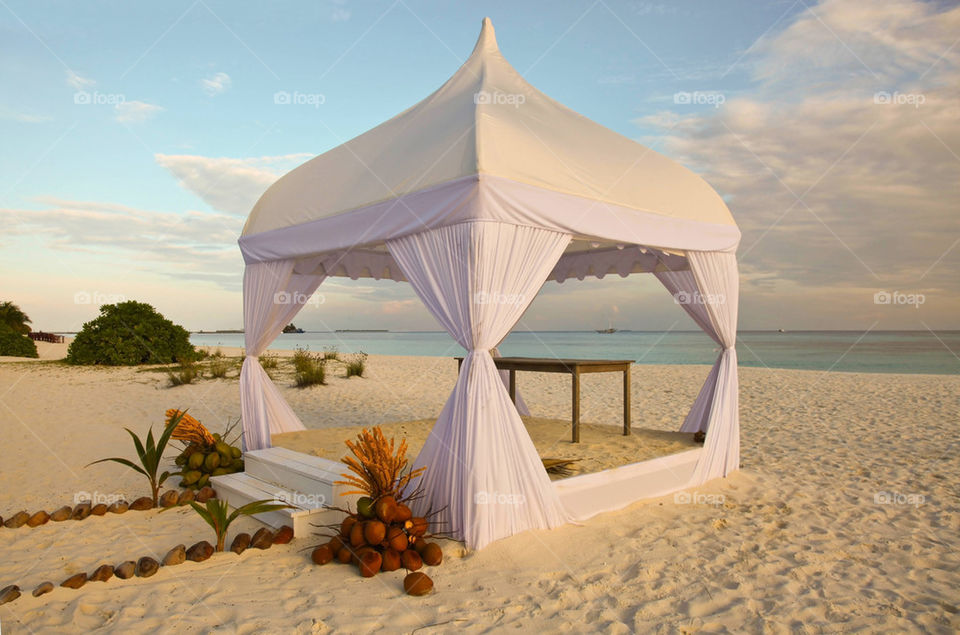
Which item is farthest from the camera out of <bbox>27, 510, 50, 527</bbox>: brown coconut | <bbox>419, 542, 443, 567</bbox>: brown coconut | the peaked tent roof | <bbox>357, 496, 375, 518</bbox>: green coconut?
<bbox>27, 510, 50, 527</bbox>: brown coconut

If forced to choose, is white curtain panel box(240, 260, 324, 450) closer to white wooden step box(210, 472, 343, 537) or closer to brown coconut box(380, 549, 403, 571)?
white wooden step box(210, 472, 343, 537)

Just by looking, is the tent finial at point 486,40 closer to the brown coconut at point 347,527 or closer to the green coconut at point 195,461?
the brown coconut at point 347,527

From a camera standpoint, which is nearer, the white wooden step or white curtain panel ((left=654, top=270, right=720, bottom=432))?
the white wooden step

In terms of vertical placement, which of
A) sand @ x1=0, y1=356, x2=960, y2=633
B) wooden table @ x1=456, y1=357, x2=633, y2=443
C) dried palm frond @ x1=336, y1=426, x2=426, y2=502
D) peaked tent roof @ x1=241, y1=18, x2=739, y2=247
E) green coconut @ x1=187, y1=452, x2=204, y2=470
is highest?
peaked tent roof @ x1=241, y1=18, x2=739, y2=247

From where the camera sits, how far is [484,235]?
10.3ft

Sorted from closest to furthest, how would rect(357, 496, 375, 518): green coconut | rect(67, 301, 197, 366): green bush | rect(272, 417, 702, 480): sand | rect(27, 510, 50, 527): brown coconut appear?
rect(357, 496, 375, 518): green coconut → rect(27, 510, 50, 527): brown coconut → rect(272, 417, 702, 480): sand → rect(67, 301, 197, 366): green bush

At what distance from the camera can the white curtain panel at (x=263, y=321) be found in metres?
4.86

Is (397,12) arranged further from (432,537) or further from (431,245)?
(432,537)

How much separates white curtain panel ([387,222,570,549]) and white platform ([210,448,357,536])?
627 millimetres

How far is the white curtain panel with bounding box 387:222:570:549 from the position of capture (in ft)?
10.2

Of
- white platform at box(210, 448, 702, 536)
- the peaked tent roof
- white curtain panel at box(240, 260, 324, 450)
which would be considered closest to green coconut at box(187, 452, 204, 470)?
white platform at box(210, 448, 702, 536)

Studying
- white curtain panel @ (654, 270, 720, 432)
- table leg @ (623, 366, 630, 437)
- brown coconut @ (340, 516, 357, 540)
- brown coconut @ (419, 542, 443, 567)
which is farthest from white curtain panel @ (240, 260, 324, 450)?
white curtain panel @ (654, 270, 720, 432)

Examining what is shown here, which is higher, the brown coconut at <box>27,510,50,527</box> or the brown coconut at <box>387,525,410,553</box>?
the brown coconut at <box>387,525,410,553</box>

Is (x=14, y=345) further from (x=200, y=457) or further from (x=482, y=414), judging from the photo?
(x=482, y=414)
